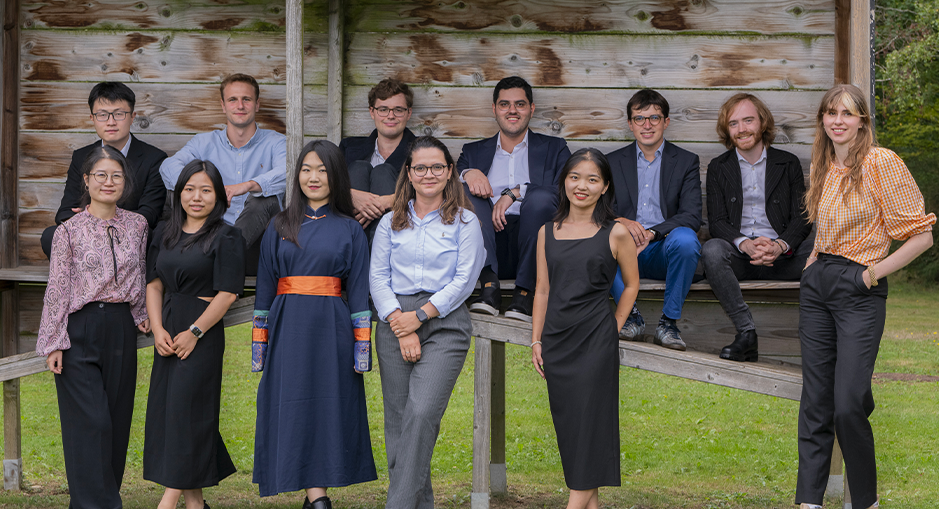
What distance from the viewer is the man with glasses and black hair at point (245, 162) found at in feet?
16.4

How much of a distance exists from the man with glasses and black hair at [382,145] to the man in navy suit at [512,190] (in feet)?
1.38

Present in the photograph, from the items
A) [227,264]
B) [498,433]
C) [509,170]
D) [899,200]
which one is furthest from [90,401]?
[899,200]

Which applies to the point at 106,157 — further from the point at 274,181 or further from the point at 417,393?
the point at 417,393

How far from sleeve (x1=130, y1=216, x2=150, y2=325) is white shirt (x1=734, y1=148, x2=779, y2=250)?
340cm

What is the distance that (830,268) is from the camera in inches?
161

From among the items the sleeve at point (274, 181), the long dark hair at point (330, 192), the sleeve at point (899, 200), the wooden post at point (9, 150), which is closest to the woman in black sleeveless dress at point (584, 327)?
the long dark hair at point (330, 192)

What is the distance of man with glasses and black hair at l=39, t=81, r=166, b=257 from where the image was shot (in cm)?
513

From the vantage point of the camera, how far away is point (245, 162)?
531cm

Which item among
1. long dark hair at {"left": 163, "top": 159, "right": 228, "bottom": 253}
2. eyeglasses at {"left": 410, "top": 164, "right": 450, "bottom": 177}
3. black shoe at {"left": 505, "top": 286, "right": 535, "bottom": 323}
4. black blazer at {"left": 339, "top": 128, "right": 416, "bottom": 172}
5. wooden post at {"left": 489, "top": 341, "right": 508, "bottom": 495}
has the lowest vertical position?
wooden post at {"left": 489, "top": 341, "right": 508, "bottom": 495}

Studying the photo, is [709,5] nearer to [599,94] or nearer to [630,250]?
[599,94]

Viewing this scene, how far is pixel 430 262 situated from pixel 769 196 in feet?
7.18

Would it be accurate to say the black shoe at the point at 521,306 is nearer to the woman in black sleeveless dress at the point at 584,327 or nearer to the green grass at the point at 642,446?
the woman in black sleeveless dress at the point at 584,327

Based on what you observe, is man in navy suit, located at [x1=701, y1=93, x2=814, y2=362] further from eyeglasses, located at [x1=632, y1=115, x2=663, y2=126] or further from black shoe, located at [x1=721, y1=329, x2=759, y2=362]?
eyeglasses, located at [x1=632, y1=115, x2=663, y2=126]

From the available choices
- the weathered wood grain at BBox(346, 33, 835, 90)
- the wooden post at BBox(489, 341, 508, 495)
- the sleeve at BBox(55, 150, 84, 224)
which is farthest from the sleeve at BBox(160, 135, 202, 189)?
the wooden post at BBox(489, 341, 508, 495)
